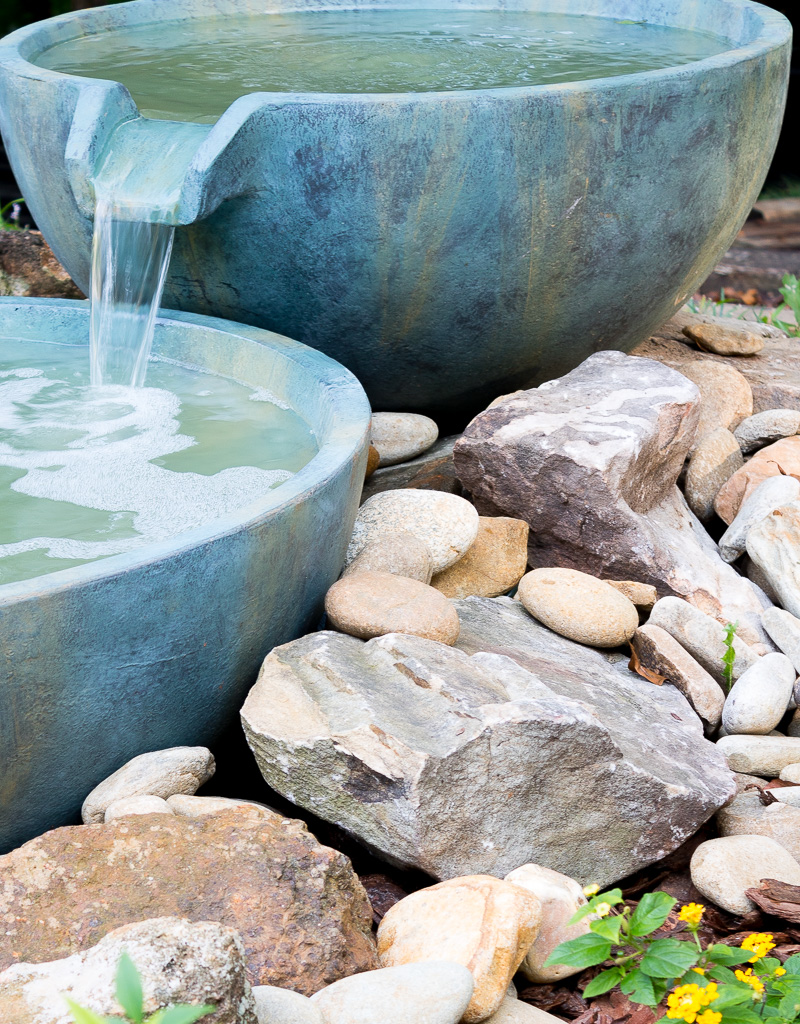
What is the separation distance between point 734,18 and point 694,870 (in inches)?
121

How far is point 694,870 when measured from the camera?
5.80ft

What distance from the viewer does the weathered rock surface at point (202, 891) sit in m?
1.44

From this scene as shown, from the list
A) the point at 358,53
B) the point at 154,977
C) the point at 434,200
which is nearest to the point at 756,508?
the point at 434,200

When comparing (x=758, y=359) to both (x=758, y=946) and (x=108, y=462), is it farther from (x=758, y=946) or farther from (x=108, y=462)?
(x=758, y=946)

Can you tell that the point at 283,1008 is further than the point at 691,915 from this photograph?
No

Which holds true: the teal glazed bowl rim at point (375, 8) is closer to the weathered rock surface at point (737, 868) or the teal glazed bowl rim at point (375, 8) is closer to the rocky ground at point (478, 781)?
the rocky ground at point (478, 781)

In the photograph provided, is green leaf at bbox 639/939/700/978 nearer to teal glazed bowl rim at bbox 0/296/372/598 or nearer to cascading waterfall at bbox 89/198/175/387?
teal glazed bowl rim at bbox 0/296/372/598

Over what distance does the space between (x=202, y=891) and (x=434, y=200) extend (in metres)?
1.76

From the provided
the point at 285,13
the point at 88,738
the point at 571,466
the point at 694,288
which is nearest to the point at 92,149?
the point at 571,466

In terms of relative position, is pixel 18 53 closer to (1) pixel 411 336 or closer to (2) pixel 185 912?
(1) pixel 411 336

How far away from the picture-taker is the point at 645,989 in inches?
54.0

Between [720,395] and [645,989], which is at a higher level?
[720,395]

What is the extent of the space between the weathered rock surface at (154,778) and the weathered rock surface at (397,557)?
58cm

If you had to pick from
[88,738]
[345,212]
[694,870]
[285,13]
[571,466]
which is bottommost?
[694,870]
